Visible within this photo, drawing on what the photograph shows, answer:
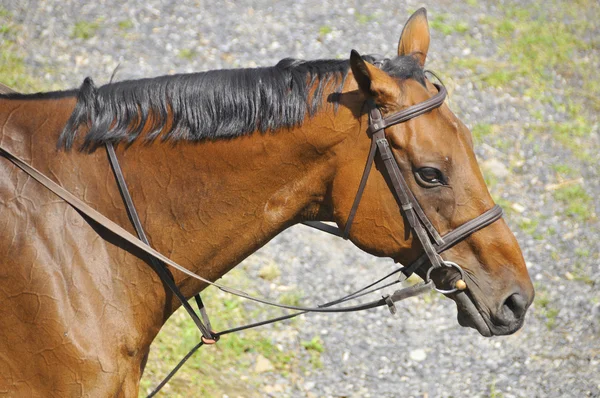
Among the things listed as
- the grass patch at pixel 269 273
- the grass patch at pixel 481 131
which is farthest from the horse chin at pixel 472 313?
the grass patch at pixel 481 131

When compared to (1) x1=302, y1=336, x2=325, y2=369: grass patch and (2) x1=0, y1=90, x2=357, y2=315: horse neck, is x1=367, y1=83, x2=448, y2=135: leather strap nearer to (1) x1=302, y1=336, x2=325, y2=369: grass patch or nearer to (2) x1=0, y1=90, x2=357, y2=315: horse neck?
(2) x1=0, y1=90, x2=357, y2=315: horse neck

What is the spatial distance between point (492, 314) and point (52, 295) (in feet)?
6.34

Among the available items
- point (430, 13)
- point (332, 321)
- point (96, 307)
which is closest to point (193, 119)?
point (96, 307)

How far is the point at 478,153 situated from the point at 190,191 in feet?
19.9

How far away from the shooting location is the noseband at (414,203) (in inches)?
117

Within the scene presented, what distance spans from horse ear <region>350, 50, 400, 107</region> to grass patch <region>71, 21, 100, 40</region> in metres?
7.13

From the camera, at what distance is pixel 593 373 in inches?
234

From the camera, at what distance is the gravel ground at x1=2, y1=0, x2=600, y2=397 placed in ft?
20.1

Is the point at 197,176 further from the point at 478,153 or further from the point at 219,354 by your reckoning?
the point at 478,153

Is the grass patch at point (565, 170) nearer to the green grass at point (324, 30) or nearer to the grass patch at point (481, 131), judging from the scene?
the grass patch at point (481, 131)

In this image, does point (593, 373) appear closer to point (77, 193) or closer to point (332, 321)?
point (332, 321)

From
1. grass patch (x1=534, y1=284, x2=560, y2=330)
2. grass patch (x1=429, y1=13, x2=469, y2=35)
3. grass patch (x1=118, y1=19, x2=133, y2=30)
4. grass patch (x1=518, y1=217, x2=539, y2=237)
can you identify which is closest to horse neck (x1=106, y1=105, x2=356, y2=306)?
grass patch (x1=534, y1=284, x2=560, y2=330)

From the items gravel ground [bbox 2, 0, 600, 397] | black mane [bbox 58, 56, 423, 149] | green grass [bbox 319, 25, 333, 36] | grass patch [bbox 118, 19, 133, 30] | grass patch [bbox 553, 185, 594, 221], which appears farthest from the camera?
green grass [bbox 319, 25, 333, 36]

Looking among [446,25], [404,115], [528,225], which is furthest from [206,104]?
[446,25]
